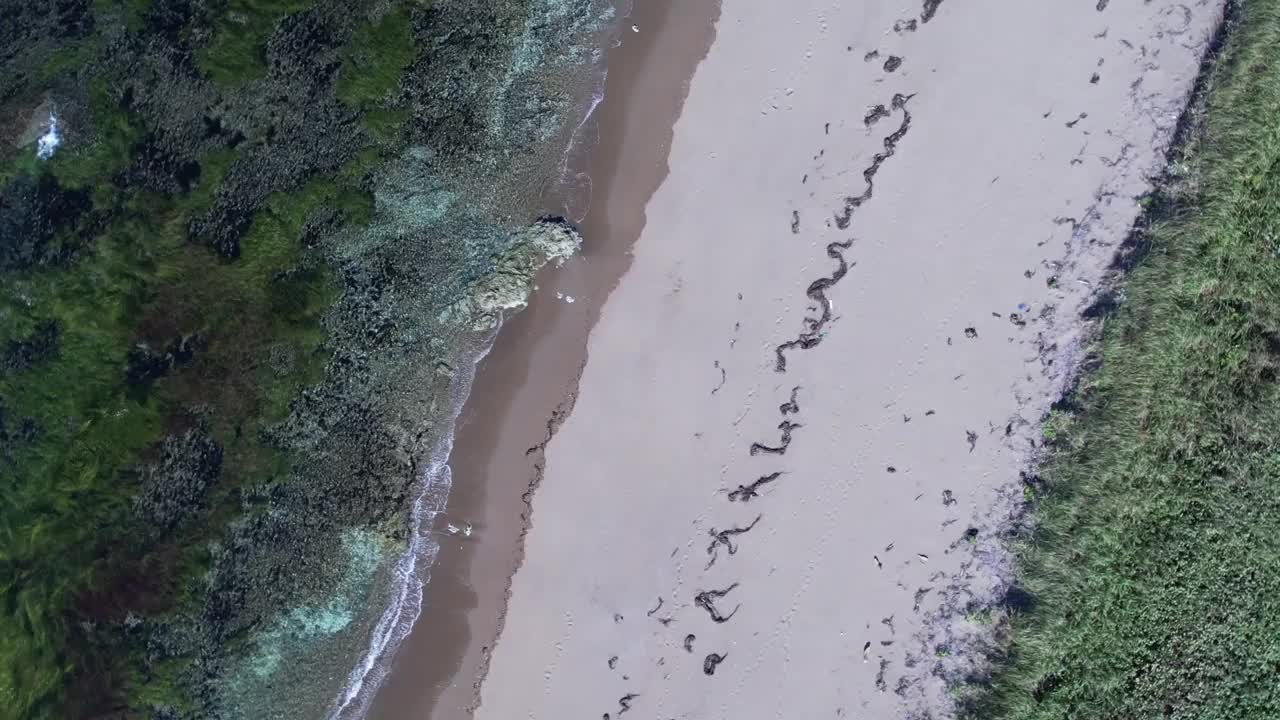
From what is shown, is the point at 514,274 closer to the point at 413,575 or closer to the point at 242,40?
the point at 413,575

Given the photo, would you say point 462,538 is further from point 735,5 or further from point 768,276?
point 735,5

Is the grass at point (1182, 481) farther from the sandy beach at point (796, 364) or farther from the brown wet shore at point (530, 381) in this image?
the brown wet shore at point (530, 381)

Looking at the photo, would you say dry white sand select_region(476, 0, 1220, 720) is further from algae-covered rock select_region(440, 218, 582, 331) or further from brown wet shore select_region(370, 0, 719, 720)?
algae-covered rock select_region(440, 218, 582, 331)

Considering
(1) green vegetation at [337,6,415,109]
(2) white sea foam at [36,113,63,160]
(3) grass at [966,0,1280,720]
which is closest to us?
(3) grass at [966,0,1280,720]

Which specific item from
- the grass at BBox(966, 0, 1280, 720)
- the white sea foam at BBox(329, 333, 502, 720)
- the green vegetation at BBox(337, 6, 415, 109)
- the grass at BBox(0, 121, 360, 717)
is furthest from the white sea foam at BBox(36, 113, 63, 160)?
the grass at BBox(966, 0, 1280, 720)

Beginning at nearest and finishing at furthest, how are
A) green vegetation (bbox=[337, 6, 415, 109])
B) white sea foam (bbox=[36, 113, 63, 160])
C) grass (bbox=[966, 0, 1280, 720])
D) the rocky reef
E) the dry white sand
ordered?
grass (bbox=[966, 0, 1280, 720])
the rocky reef
the dry white sand
green vegetation (bbox=[337, 6, 415, 109])
white sea foam (bbox=[36, 113, 63, 160])

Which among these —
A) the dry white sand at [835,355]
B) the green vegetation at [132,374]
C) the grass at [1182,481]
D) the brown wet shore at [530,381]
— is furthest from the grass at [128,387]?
the grass at [1182,481]
